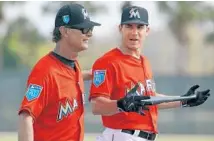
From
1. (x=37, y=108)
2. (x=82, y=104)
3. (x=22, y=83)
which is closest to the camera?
(x=37, y=108)

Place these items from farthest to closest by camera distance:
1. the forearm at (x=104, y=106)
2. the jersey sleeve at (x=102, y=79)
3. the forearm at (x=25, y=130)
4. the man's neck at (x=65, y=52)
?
the jersey sleeve at (x=102, y=79)
the forearm at (x=104, y=106)
the man's neck at (x=65, y=52)
the forearm at (x=25, y=130)

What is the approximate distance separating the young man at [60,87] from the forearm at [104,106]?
36cm

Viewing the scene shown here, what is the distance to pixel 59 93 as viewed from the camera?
5.31 metres

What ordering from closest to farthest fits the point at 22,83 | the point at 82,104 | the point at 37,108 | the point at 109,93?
the point at 37,108 → the point at 82,104 → the point at 109,93 → the point at 22,83

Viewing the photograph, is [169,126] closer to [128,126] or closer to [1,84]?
[1,84]

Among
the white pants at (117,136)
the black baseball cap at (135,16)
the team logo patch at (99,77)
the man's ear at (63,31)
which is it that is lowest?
the white pants at (117,136)

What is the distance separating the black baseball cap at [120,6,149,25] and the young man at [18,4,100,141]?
2.82 feet

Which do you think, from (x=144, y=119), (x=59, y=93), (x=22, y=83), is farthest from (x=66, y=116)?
(x=22, y=83)

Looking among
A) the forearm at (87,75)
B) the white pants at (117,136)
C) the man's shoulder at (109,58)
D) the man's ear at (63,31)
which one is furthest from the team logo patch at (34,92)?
the forearm at (87,75)

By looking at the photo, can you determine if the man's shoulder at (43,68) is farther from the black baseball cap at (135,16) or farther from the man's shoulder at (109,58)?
the black baseball cap at (135,16)

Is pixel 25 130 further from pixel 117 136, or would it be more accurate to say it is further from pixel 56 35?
pixel 117 136

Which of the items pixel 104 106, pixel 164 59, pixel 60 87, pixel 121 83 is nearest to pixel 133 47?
pixel 121 83

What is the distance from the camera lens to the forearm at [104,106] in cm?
586

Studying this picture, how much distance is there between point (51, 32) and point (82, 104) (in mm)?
576
